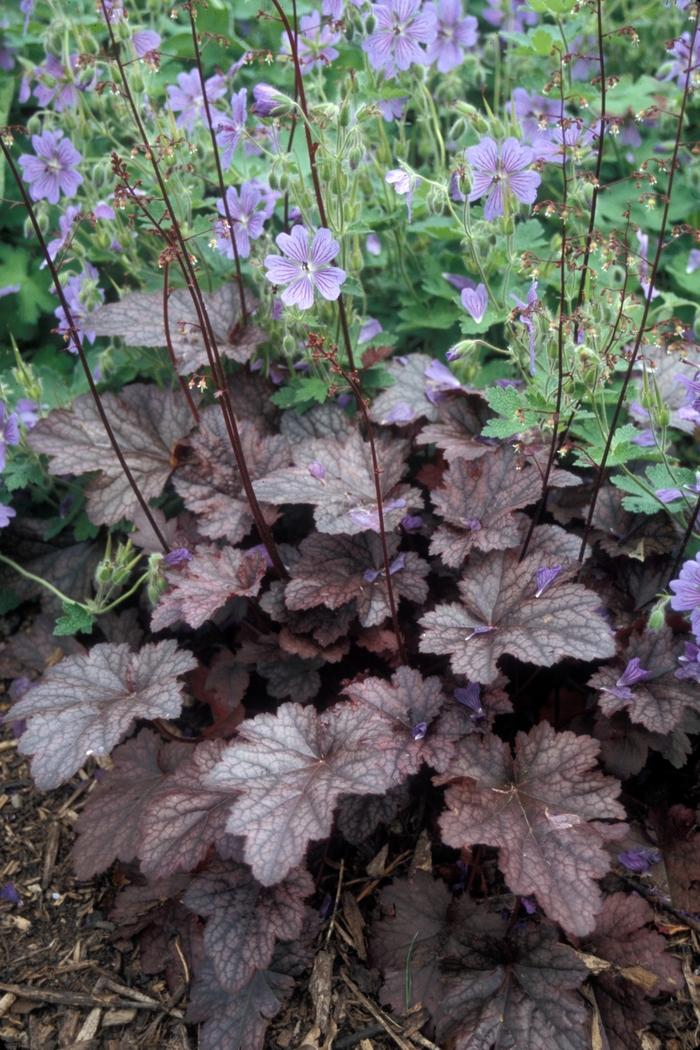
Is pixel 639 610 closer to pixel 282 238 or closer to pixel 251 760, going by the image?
pixel 251 760

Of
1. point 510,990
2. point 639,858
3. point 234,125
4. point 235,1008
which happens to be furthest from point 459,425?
point 235,1008

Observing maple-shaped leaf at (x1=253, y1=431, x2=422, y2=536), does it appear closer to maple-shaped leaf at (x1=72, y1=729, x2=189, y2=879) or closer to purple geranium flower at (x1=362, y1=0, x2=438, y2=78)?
maple-shaped leaf at (x1=72, y1=729, x2=189, y2=879)

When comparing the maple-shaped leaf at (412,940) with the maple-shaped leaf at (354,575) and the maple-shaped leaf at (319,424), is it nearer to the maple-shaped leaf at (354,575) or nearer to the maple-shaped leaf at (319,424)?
the maple-shaped leaf at (354,575)

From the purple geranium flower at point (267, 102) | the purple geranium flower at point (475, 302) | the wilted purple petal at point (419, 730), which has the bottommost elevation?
the wilted purple petal at point (419, 730)

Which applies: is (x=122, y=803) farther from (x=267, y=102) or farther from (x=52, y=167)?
(x=52, y=167)

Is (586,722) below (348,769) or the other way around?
A: below

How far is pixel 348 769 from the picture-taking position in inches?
75.4

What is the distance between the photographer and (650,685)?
217cm

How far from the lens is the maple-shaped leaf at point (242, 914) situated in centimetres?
195

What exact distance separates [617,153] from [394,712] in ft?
8.47

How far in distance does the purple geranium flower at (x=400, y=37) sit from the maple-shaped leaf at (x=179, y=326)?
0.73m

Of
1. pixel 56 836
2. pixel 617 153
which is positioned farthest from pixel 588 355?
pixel 617 153

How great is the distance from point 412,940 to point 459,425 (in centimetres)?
126

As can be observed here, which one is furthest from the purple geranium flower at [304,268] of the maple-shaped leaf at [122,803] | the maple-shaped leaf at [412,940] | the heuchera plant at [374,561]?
the maple-shaped leaf at [412,940]
